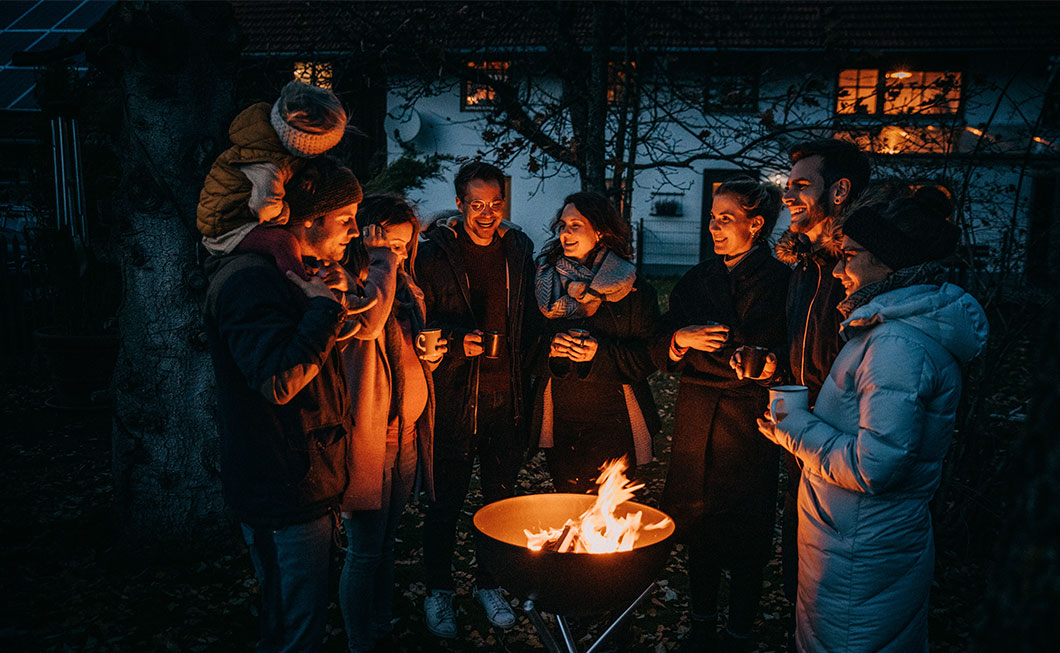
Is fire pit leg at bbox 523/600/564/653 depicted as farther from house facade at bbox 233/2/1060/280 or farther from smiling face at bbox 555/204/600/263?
house facade at bbox 233/2/1060/280

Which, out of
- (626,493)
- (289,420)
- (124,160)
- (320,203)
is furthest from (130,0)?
(626,493)

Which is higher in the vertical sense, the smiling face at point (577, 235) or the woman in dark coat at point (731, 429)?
the smiling face at point (577, 235)

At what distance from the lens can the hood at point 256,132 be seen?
7.46ft

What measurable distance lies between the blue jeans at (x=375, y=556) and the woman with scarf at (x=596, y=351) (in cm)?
77

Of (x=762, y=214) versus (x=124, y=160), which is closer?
(x=762, y=214)

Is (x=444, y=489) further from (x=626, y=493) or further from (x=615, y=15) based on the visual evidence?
(x=615, y=15)

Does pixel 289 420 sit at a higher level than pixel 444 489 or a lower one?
higher

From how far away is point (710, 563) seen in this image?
10.7ft

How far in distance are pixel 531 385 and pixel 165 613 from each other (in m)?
2.31

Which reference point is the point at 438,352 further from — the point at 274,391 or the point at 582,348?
the point at 274,391

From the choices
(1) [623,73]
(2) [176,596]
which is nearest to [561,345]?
(2) [176,596]

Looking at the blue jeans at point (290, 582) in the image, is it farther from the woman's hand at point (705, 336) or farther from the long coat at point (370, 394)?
the woman's hand at point (705, 336)

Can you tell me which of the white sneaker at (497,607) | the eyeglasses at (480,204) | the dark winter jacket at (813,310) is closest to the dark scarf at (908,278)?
the dark winter jacket at (813,310)

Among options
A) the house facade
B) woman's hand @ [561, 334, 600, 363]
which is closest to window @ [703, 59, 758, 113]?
the house facade
